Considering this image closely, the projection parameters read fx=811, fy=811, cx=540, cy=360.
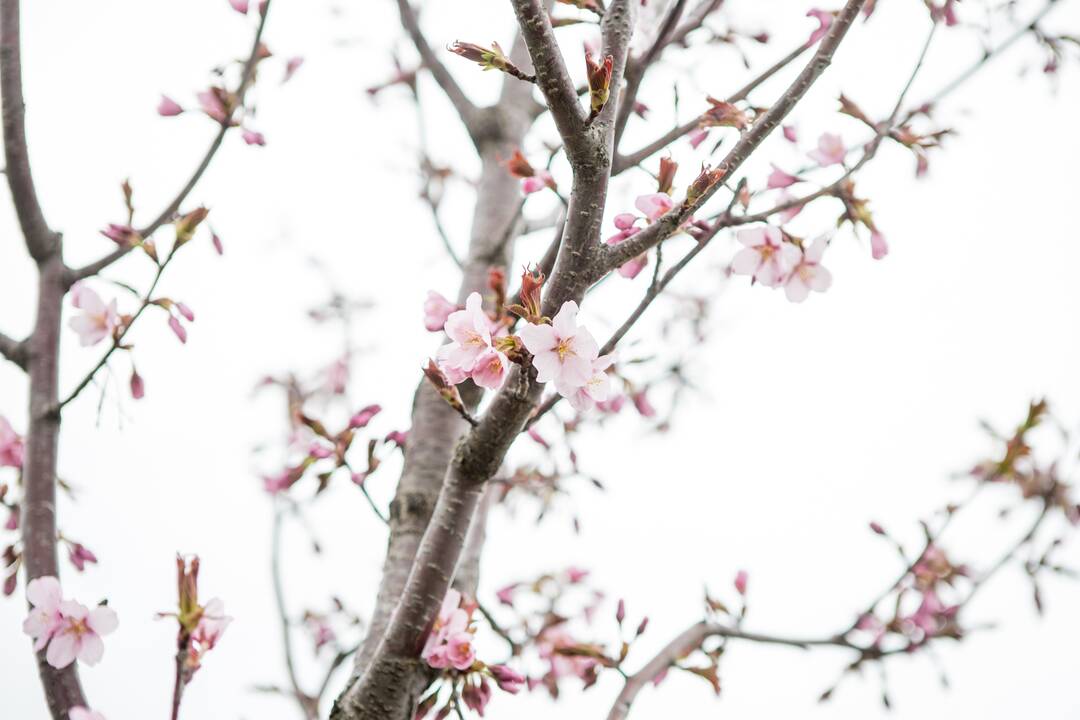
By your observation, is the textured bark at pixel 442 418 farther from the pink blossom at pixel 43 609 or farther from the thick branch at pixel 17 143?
the thick branch at pixel 17 143

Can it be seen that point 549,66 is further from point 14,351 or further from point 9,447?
point 9,447

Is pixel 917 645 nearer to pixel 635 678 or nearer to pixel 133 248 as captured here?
pixel 635 678

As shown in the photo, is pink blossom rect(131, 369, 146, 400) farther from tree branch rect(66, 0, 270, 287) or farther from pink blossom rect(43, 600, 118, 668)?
pink blossom rect(43, 600, 118, 668)

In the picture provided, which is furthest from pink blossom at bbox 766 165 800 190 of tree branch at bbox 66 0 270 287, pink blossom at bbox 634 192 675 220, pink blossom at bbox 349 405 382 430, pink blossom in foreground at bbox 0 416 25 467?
pink blossom in foreground at bbox 0 416 25 467

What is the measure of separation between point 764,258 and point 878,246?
135 millimetres

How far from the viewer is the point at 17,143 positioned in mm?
960

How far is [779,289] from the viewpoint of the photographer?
1019 mm

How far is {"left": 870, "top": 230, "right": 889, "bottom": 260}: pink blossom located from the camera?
3.19 feet

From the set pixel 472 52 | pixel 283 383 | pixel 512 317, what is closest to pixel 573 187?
pixel 472 52

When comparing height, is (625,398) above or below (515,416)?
above

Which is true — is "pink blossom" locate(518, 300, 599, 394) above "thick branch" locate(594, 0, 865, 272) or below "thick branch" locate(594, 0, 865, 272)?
below

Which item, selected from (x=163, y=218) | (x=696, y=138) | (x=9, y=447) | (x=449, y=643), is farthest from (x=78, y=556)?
(x=696, y=138)

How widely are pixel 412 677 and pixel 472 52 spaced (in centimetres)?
58

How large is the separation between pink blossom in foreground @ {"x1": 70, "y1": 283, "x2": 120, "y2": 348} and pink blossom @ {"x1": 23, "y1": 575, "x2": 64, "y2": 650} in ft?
1.22
